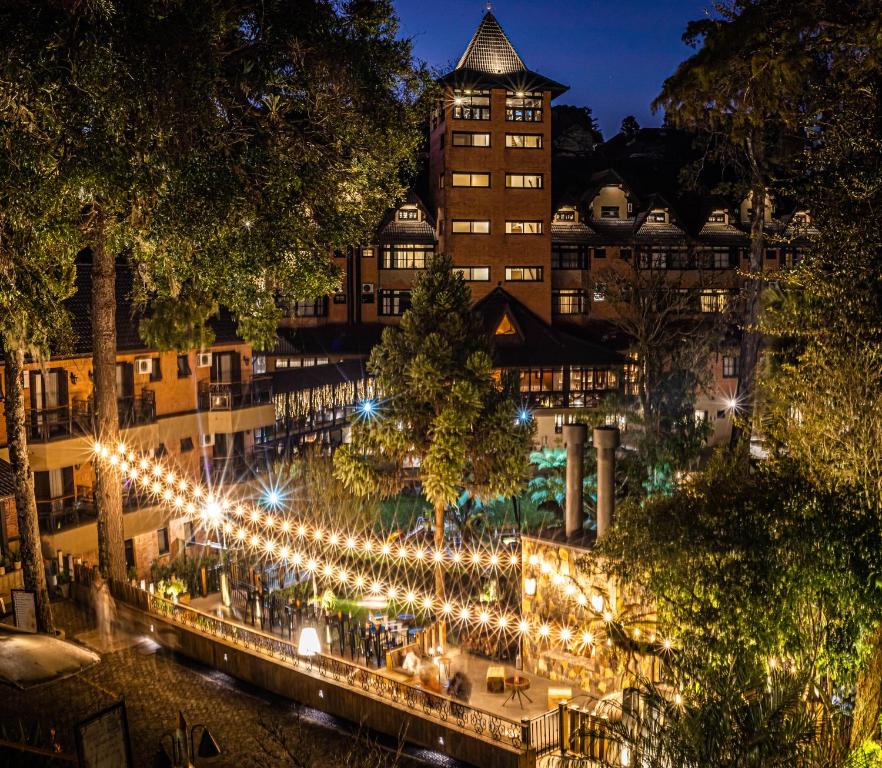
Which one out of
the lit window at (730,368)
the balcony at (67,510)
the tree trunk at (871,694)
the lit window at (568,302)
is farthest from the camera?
the lit window at (568,302)

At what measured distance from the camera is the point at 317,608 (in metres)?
19.5

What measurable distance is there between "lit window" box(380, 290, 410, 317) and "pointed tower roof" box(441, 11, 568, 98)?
33.6 ft

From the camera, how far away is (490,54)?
42.6 meters

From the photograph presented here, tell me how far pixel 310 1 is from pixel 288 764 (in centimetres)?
1222

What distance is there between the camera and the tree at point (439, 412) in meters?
18.3

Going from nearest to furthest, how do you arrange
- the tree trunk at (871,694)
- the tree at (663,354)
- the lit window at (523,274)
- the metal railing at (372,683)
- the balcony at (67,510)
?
the tree trunk at (871,694), the metal railing at (372,683), the balcony at (67,510), the tree at (663,354), the lit window at (523,274)

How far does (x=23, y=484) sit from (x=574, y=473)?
1045 cm

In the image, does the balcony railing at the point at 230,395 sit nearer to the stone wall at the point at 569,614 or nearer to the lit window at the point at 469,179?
the stone wall at the point at 569,614

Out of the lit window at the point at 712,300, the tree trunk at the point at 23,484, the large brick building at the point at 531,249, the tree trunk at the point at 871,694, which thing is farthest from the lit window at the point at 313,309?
the tree trunk at the point at 871,694

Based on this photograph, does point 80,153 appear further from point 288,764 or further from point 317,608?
point 317,608

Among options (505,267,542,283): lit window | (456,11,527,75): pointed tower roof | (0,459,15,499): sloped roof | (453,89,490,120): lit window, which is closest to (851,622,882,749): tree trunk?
(0,459,15,499): sloped roof

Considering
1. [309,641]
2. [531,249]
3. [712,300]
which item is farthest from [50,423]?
[712,300]

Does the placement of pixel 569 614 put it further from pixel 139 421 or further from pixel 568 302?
pixel 568 302

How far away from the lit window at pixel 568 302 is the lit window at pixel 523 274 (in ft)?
5.03
